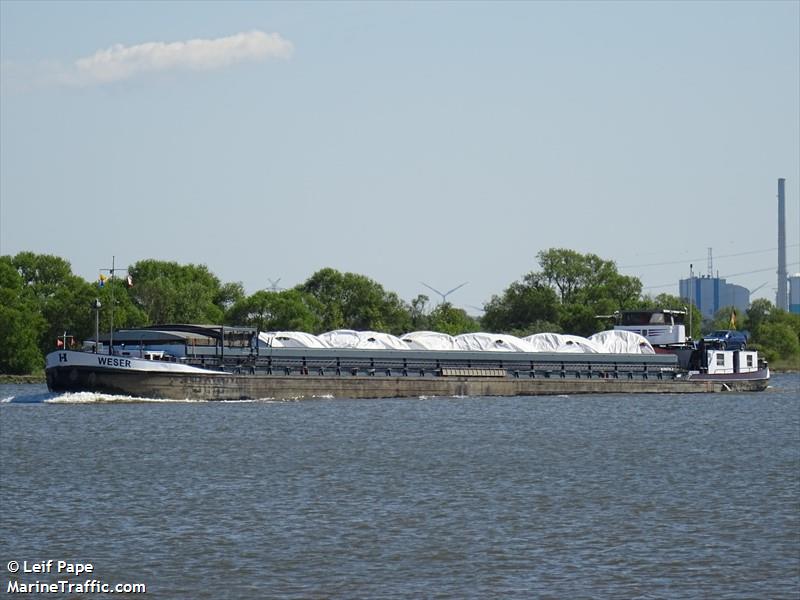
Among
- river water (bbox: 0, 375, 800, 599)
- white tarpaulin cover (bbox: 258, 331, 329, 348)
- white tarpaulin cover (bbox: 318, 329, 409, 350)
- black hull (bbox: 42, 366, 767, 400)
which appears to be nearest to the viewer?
river water (bbox: 0, 375, 800, 599)

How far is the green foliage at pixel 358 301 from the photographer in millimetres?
148375

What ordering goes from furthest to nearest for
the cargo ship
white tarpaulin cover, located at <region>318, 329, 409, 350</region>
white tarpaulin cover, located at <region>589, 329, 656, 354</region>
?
white tarpaulin cover, located at <region>589, 329, 656, 354</region>
white tarpaulin cover, located at <region>318, 329, 409, 350</region>
the cargo ship

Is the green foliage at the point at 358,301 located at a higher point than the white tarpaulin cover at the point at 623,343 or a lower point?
higher

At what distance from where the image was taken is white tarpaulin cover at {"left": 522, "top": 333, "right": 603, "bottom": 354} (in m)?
90.8

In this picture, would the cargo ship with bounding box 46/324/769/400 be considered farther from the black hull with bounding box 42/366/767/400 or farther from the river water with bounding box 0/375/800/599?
the river water with bounding box 0/375/800/599

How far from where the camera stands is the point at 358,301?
15012 centimetres

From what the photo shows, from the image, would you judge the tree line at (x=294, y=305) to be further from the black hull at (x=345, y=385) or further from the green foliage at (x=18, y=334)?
the black hull at (x=345, y=385)

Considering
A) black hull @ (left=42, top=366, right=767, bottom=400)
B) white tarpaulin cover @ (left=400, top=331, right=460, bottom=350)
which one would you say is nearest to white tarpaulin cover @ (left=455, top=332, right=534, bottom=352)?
white tarpaulin cover @ (left=400, top=331, right=460, bottom=350)

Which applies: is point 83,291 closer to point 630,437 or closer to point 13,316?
point 13,316

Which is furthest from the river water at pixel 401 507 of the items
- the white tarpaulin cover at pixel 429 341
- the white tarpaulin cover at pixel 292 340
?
the white tarpaulin cover at pixel 429 341

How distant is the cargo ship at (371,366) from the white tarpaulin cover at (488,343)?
0.29 ft

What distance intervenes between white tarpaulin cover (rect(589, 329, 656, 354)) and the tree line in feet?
32.4

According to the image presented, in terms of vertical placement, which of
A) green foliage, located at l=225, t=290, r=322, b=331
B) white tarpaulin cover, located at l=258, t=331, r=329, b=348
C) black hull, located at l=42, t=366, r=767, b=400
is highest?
green foliage, located at l=225, t=290, r=322, b=331

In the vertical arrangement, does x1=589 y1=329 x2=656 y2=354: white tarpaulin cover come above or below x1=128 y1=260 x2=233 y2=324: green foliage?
below
